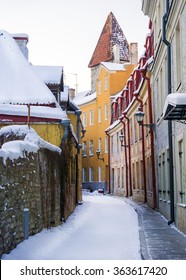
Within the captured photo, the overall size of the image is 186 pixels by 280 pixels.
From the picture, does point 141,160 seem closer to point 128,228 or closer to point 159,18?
point 159,18

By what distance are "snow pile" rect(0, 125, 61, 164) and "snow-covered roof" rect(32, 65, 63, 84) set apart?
4488mm

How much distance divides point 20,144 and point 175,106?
2.72m

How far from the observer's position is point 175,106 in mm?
8047

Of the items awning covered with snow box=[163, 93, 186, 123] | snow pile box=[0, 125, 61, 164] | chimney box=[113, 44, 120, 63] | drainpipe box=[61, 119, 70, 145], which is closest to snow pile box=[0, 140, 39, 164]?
snow pile box=[0, 125, 61, 164]

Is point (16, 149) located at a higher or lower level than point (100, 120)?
lower

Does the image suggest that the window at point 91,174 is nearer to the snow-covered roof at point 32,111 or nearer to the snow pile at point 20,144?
the snow-covered roof at point 32,111

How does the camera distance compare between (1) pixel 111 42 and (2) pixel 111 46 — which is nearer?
(2) pixel 111 46

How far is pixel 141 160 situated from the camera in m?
21.5

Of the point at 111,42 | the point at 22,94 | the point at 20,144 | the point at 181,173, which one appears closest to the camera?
the point at 20,144

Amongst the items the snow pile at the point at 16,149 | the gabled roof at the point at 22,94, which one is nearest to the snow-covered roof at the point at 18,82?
the gabled roof at the point at 22,94

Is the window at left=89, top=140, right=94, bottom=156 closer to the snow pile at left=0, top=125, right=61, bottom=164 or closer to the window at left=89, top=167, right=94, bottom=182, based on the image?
the window at left=89, top=167, right=94, bottom=182

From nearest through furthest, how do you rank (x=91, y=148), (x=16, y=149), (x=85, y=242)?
(x=16, y=149) → (x=85, y=242) → (x=91, y=148)

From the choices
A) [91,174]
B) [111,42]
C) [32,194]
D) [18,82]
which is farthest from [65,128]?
[111,42]

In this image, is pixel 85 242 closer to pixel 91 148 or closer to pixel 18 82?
pixel 18 82
